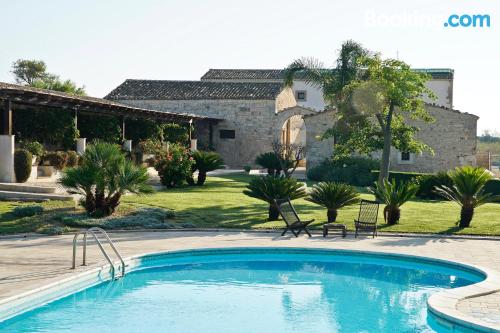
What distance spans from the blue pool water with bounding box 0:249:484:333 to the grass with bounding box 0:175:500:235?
399 cm

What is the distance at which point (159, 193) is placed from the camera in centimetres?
2486

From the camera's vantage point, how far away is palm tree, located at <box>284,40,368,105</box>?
1305 inches

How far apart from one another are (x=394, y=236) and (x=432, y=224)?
219 cm

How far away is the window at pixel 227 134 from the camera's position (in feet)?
154

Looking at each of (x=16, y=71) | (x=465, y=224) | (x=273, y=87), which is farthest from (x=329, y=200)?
(x=16, y=71)

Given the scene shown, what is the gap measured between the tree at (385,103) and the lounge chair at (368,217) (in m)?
6.26

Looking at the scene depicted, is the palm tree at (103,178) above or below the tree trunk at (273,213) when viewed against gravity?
above

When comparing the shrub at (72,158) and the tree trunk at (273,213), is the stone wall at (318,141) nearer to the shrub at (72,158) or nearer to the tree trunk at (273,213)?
the shrub at (72,158)

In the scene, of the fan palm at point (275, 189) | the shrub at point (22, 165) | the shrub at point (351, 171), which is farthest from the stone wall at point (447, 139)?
the shrub at point (22, 165)

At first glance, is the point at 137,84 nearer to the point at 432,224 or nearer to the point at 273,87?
the point at 273,87

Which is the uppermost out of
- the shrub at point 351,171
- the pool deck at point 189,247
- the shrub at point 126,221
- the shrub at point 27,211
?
the shrub at point 351,171

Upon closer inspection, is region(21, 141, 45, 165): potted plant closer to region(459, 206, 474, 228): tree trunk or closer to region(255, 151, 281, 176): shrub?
region(255, 151, 281, 176): shrub

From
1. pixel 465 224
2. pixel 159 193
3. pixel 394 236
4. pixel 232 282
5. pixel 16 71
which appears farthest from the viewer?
pixel 16 71

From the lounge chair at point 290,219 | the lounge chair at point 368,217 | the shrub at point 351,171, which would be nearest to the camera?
the lounge chair at point 290,219
